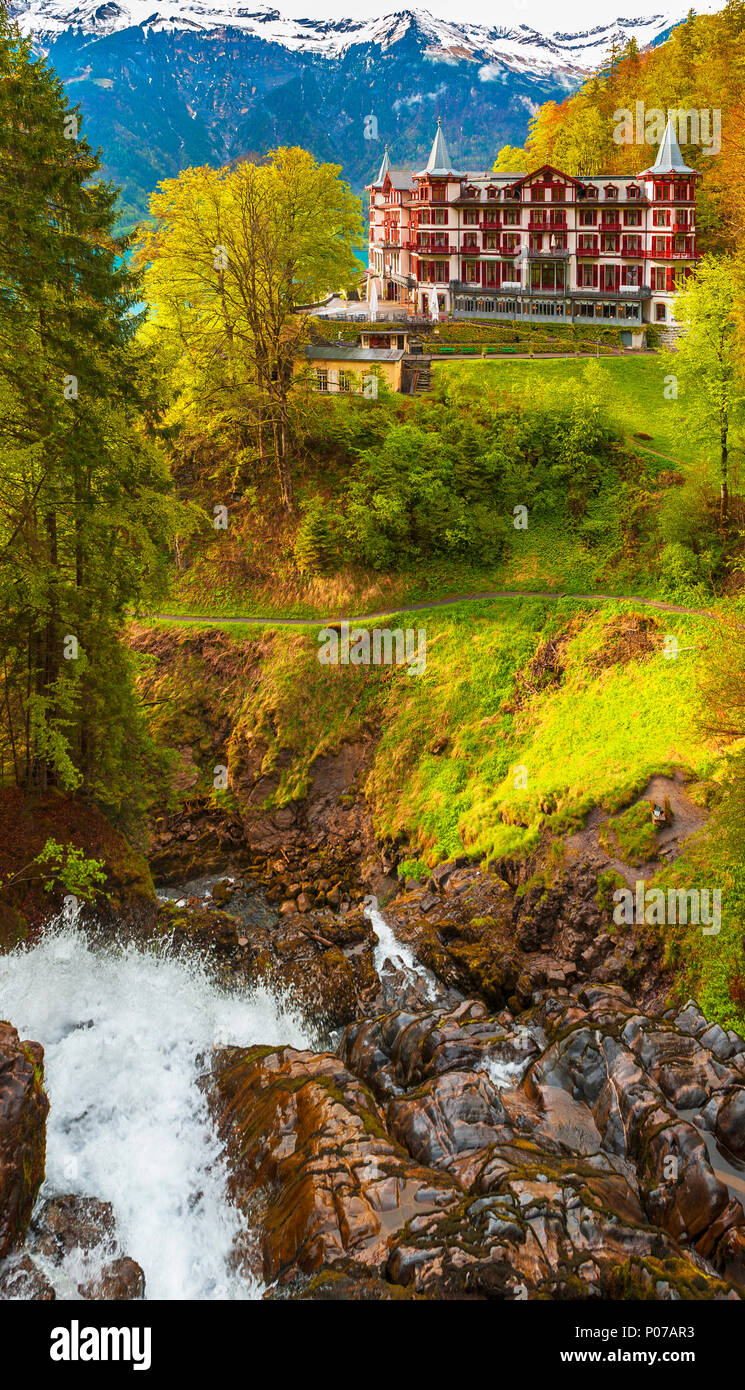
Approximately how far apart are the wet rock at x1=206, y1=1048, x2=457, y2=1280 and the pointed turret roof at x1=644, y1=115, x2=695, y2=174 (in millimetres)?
63256

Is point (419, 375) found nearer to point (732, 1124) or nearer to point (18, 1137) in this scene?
point (732, 1124)

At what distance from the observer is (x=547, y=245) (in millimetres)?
64312

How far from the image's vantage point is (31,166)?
21203 millimetres

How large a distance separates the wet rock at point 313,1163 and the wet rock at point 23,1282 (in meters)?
3.36

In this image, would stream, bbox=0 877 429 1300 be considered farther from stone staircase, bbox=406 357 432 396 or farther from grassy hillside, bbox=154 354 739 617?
stone staircase, bbox=406 357 432 396

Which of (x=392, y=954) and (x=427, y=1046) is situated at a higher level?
(x=392, y=954)

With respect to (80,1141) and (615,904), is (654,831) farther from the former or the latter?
(80,1141)

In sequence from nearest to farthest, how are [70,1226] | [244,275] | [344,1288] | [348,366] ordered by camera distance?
1. [344,1288]
2. [70,1226]
3. [244,275]
4. [348,366]

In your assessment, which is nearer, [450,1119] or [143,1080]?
[450,1119]

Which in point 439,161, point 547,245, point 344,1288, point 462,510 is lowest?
point 344,1288

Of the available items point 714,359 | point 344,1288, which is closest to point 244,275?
point 714,359

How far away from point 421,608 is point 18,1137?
26994 mm
